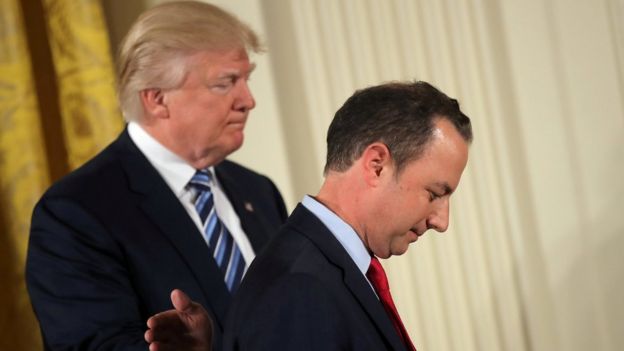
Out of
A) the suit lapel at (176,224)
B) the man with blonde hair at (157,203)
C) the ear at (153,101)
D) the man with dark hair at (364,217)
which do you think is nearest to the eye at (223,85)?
the man with blonde hair at (157,203)

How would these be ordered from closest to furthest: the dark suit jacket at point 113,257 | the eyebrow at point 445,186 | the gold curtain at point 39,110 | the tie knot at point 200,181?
the eyebrow at point 445,186 → the dark suit jacket at point 113,257 → the tie knot at point 200,181 → the gold curtain at point 39,110

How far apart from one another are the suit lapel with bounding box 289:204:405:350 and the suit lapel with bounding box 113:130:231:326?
2.55ft

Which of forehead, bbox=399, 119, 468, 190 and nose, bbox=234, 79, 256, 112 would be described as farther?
nose, bbox=234, 79, 256, 112

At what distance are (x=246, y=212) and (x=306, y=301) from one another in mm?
1148

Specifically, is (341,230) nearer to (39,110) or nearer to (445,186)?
(445,186)

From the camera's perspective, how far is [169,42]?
2428mm

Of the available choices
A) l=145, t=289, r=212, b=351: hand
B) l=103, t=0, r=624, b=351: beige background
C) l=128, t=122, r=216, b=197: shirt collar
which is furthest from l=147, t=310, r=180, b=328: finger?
l=103, t=0, r=624, b=351: beige background

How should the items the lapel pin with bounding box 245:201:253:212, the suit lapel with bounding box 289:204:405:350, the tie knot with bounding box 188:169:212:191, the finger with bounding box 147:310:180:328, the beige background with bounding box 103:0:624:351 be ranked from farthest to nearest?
the beige background with bounding box 103:0:624:351
the lapel pin with bounding box 245:201:253:212
the tie knot with bounding box 188:169:212:191
the finger with bounding box 147:310:180:328
the suit lapel with bounding box 289:204:405:350

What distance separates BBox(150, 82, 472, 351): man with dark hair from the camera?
1495 millimetres

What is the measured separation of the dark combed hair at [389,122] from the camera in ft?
5.37

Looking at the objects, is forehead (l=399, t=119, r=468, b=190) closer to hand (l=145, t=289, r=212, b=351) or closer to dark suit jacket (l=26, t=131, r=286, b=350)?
hand (l=145, t=289, r=212, b=351)

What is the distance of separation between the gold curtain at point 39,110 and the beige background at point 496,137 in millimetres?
263

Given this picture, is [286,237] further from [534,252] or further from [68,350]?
[534,252]

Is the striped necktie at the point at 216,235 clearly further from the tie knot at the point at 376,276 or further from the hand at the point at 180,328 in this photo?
the tie knot at the point at 376,276
